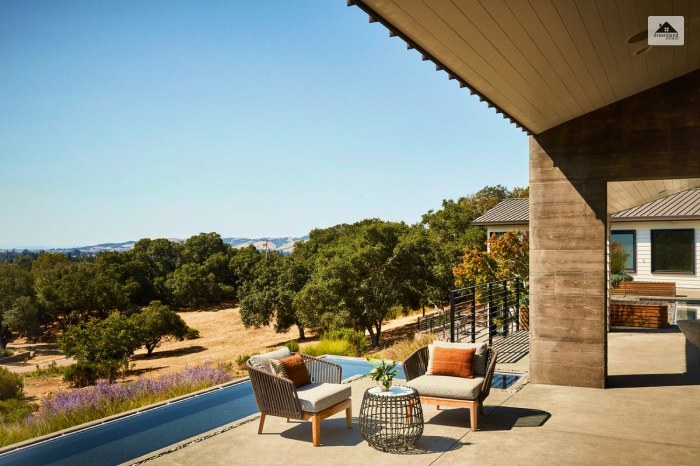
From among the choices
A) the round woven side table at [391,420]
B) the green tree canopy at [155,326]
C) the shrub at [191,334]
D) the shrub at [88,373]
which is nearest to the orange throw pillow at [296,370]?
the round woven side table at [391,420]

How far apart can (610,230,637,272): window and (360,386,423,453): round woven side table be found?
1508 centimetres

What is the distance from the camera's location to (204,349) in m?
32.2

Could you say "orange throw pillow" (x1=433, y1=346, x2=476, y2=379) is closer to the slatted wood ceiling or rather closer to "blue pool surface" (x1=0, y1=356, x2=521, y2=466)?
"blue pool surface" (x1=0, y1=356, x2=521, y2=466)

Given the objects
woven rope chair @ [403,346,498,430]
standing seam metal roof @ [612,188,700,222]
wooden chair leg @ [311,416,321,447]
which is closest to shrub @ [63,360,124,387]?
woven rope chair @ [403,346,498,430]

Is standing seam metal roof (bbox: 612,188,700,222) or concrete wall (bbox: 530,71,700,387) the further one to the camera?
standing seam metal roof (bbox: 612,188,700,222)

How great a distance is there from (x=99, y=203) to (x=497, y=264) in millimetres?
67880

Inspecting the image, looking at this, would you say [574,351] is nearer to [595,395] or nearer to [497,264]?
[595,395]

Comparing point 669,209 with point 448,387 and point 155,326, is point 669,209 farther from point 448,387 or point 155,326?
point 155,326

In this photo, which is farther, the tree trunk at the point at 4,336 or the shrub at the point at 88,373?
the tree trunk at the point at 4,336

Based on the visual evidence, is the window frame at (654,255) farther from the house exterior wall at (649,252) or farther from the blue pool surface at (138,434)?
the blue pool surface at (138,434)

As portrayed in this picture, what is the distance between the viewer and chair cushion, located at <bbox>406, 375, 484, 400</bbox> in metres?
5.40

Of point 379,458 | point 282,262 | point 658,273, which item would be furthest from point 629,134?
point 282,262

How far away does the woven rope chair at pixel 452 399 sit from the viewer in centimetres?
539

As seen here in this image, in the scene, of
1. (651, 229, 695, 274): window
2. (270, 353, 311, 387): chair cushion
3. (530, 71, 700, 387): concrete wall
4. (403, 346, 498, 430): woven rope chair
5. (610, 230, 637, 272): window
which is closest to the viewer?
(403, 346, 498, 430): woven rope chair
